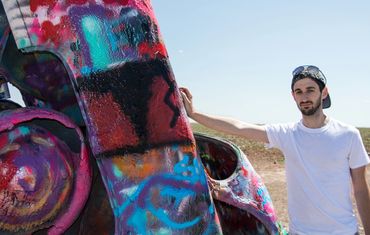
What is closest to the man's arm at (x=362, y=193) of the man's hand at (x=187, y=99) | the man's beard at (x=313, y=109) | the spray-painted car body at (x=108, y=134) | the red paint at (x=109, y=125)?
the man's beard at (x=313, y=109)

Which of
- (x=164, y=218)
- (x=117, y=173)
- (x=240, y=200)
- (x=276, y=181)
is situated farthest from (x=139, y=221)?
(x=276, y=181)

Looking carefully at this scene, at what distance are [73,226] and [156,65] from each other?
735mm

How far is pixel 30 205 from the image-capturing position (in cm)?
174

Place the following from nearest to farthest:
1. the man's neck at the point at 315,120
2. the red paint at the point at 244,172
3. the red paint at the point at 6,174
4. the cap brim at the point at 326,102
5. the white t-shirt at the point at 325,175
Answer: the red paint at the point at 6,174 → the red paint at the point at 244,172 → the white t-shirt at the point at 325,175 → the man's neck at the point at 315,120 → the cap brim at the point at 326,102

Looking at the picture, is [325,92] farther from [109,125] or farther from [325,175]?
[109,125]

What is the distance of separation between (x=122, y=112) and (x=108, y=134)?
10cm

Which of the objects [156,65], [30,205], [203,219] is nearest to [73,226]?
[30,205]

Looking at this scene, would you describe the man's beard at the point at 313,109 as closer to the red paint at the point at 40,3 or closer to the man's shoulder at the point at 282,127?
the man's shoulder at the point at 282,127

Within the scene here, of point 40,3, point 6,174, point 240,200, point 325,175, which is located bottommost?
point 325,175

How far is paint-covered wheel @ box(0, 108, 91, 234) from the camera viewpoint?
172 centimetres

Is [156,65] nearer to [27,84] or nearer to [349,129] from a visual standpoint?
[27,84]

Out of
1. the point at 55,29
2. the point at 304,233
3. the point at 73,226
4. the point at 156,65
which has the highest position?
the point at 55,29

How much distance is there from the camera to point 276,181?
42.1 ft

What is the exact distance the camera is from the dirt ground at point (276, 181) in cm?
916
